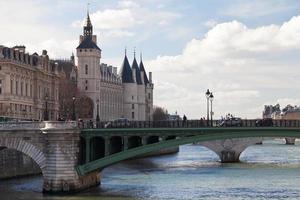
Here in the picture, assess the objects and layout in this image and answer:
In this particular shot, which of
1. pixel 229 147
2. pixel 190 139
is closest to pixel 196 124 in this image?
pixel 190 139

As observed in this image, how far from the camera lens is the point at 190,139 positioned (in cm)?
4672

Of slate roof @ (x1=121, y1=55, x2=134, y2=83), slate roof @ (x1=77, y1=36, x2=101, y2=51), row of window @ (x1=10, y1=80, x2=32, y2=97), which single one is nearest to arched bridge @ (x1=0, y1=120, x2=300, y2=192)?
row of window @ (x1=10, y1=80, x2=32, y2=97)

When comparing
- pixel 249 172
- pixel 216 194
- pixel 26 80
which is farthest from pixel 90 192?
pixel 26 80

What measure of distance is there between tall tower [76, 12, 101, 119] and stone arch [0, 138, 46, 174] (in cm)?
7998

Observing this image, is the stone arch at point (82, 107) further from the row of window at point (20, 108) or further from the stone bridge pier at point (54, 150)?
the stone bridge pier at point (54, 150)

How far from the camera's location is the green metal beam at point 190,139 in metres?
45.2

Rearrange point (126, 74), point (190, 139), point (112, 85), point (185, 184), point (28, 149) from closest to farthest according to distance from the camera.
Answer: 1. point (190, 139)
2. point (28, 149)
3. point (185, 184)
4. point (112, 85)
5. point (126, 74)

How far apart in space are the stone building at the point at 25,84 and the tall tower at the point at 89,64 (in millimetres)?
33830

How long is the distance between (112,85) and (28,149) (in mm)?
110614

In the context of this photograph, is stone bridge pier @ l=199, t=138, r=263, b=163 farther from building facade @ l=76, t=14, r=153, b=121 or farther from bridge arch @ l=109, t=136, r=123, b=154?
building facade @ l=76, t=14, r=153, b=121

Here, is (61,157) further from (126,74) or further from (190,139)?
(126,74)

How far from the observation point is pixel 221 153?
87.1 meters

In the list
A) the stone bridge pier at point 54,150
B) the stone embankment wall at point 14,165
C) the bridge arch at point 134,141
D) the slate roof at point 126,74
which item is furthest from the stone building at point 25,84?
the slate roof at point 126,74

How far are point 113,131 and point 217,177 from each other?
15.2m
